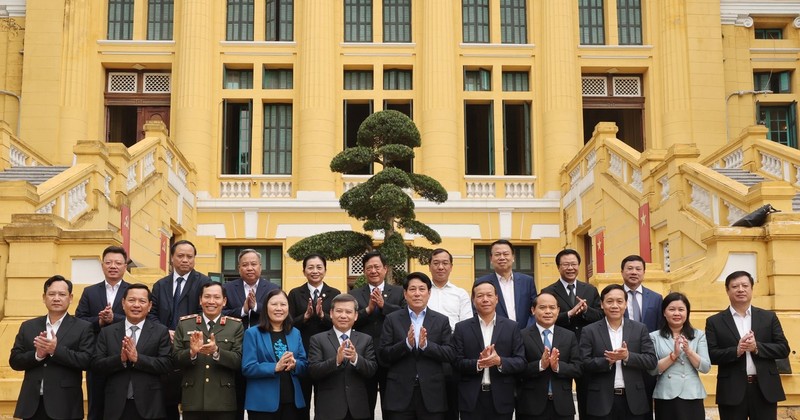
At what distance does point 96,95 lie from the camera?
24.9 metres

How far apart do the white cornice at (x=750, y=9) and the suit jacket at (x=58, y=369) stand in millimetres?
22337

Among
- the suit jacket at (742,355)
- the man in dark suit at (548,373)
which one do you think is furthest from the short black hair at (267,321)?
the suit jacket at (742,355)

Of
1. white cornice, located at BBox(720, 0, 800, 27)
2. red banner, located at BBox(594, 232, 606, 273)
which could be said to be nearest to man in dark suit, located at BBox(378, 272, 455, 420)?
red banner, located at BBox(594, 232, 606, 273)

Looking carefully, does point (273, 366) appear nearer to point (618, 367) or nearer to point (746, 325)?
point (618, 367)

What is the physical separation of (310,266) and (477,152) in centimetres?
1673

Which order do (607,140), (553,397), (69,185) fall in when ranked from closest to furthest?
(553,397) → (69,185) → (607,140)

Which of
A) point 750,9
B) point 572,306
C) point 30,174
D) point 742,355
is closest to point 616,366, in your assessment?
point 572,306

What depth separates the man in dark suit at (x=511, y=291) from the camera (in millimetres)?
9508

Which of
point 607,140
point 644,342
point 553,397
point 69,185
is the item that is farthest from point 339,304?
point 607,140

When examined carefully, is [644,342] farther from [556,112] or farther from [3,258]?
[556,112]

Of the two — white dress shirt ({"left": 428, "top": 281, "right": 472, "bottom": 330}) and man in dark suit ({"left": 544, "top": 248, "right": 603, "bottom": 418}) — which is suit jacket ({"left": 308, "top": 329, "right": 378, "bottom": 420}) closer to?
white dress shirt ({"left": 428, "top": 281, "right": 472, "bottom": 330})

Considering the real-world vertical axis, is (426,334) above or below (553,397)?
above

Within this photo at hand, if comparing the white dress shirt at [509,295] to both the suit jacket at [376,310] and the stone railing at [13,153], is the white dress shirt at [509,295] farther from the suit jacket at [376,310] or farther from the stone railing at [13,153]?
the stone railing at [13,153]

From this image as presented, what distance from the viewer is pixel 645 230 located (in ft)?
59.6
